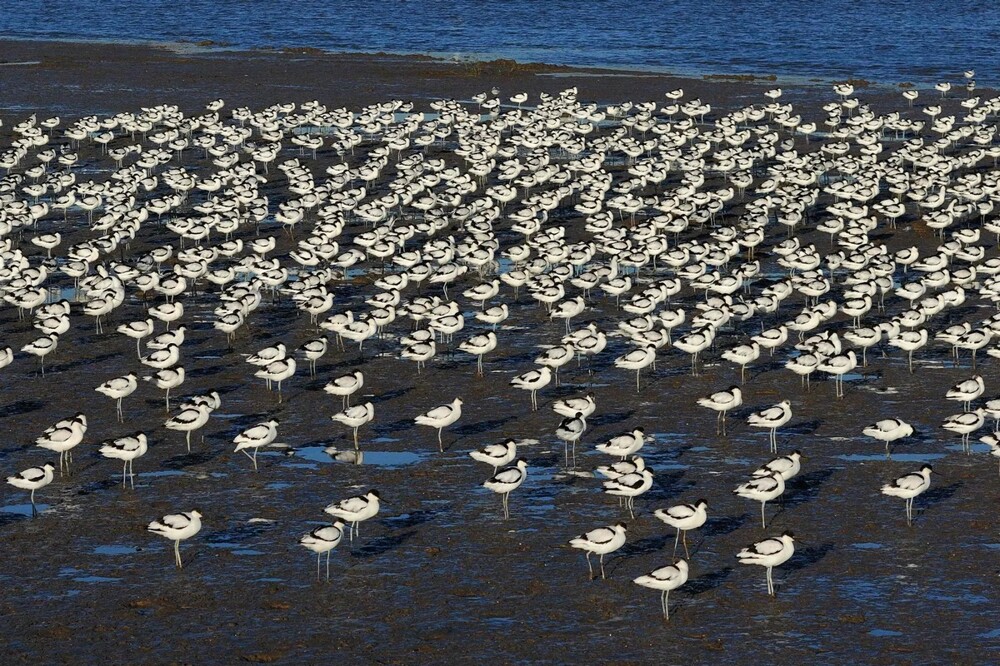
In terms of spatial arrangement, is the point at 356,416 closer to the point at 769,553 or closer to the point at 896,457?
Answer: the point at 769,553

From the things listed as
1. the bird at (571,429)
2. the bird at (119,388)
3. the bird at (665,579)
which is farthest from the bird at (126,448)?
the bird at (665,579)

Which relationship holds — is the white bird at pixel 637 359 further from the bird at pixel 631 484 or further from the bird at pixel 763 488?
the bird at pixel 763 488

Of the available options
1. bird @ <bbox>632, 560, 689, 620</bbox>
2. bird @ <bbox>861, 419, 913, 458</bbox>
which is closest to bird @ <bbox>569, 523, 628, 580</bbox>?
bird @ <bbox>632, 560, 689, 620</bbox>

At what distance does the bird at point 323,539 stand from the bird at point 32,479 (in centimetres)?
445

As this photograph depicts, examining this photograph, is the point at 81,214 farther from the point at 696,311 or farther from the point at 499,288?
the point at 696,311

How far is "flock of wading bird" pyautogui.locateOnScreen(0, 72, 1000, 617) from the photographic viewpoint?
25.6 metres

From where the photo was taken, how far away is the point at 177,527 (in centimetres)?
2044

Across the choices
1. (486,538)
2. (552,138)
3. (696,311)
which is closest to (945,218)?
(696,311)

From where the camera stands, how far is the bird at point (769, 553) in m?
19.5

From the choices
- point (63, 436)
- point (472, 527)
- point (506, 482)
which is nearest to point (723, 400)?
point (506, 482)

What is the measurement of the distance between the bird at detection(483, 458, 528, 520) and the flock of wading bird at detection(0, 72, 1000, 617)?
0.04m

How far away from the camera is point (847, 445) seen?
2533cm

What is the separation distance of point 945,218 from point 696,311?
32.4ft

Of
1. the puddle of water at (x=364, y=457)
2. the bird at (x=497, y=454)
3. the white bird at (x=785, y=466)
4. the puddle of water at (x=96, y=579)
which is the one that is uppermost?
the white bird at (x=785, y=466)
